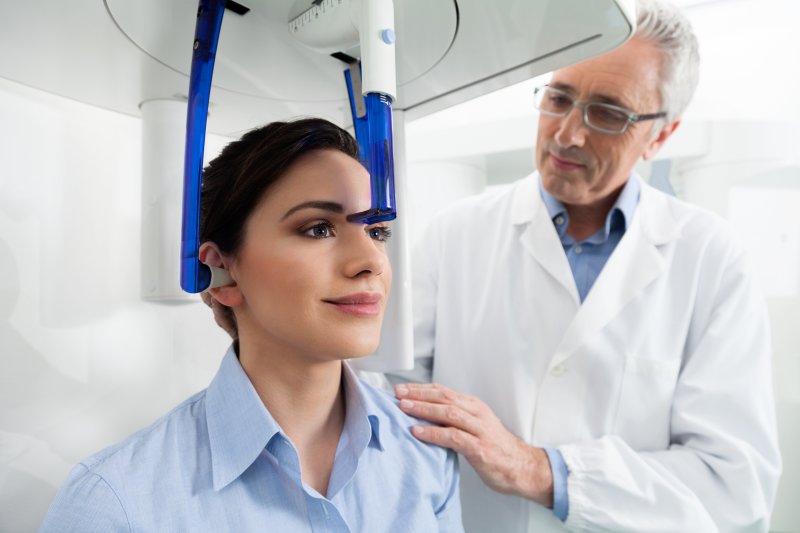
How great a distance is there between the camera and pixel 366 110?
0.47 m

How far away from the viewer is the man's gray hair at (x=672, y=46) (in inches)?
36.5

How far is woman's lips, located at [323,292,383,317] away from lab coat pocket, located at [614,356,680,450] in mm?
550

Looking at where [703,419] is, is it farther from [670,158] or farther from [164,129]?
[164,129]

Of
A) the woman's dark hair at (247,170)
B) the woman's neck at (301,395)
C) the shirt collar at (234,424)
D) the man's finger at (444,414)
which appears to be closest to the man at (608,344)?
the man's finger at (444,414)

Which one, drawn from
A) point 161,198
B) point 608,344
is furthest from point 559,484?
point 161,198

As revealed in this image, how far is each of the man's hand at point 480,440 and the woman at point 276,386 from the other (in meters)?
0.11

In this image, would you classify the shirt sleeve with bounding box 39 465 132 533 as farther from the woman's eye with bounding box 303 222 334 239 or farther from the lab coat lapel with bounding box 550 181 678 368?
the lab coat lapel with bounding box 550 181 678 368

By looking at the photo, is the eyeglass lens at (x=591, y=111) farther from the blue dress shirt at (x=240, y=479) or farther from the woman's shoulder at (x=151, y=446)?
the woman's shoulder at (x=151, y=446)

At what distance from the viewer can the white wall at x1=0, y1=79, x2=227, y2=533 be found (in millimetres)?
511

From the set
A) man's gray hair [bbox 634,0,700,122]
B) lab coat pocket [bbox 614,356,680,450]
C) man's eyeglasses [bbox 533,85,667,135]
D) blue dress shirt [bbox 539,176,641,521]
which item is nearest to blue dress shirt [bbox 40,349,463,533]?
lab coat pocket [bbox 614,356,680,450]

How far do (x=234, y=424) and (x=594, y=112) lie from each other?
0.80 m

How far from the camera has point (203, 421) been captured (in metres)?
0.63

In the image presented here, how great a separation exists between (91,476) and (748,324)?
97 centimetres

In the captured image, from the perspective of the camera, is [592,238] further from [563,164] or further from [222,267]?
[222,267]
